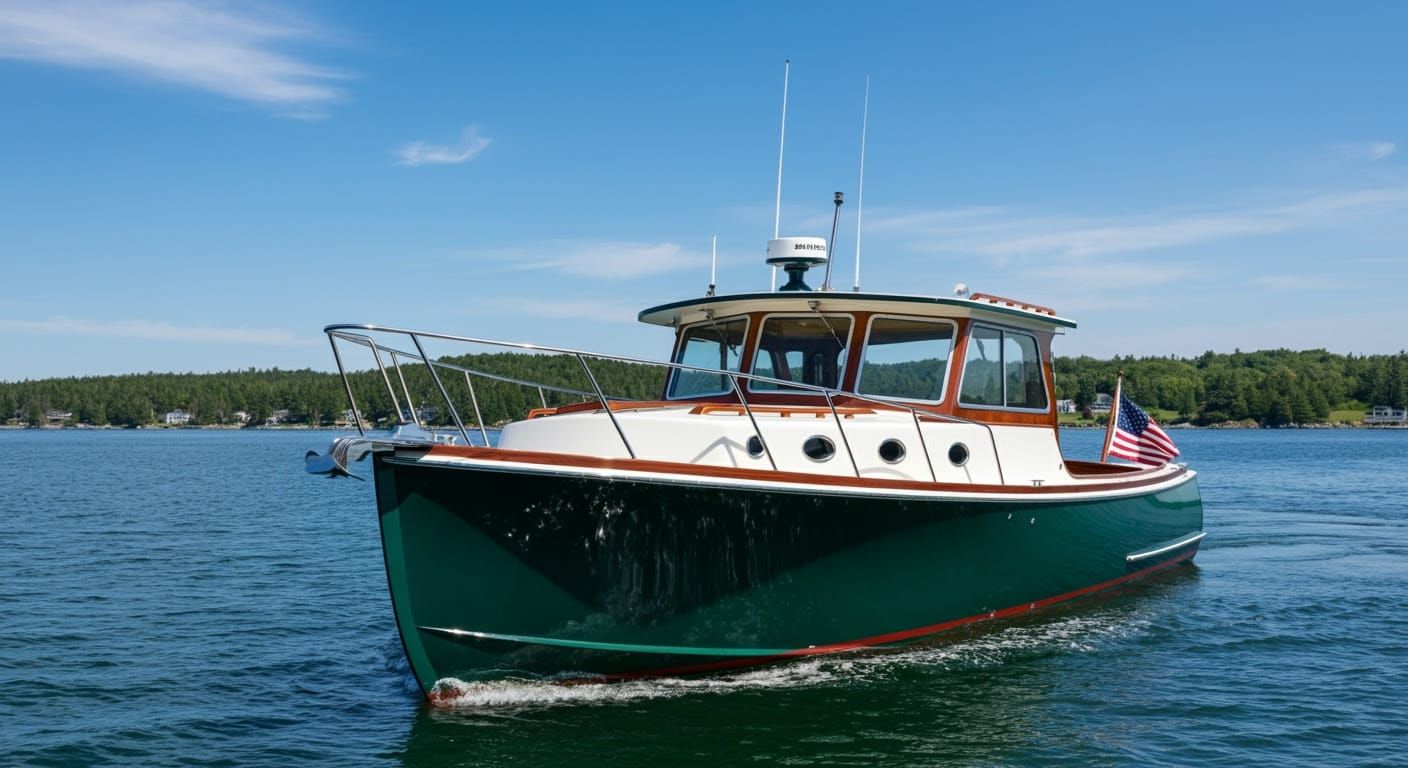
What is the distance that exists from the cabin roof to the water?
3.14 meters

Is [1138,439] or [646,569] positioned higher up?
[1138,439]

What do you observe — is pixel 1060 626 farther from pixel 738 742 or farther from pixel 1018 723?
pixel 738 742

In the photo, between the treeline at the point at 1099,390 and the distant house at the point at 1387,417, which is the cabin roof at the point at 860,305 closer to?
the treeline at the point at 1099,390

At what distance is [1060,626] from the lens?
11445 millimetres

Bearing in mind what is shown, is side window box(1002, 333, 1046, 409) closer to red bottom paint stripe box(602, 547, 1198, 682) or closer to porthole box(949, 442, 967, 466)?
porthole box(949, 442, 967, 466)

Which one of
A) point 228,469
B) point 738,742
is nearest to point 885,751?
point 738,742

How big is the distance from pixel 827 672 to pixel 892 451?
2004mm

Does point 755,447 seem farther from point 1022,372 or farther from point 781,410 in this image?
point 1022,372

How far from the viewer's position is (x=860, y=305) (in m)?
10.2

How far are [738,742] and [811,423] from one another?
9.25 feet

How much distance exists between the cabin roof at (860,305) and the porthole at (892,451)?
1406mm

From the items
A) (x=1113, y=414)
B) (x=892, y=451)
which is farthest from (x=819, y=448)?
(x=1113, y=414)

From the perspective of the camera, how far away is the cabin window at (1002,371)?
10625 mm

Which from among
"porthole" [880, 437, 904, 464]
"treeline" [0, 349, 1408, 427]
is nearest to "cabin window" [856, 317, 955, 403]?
"porthole" [880, 437, 904, 464]
